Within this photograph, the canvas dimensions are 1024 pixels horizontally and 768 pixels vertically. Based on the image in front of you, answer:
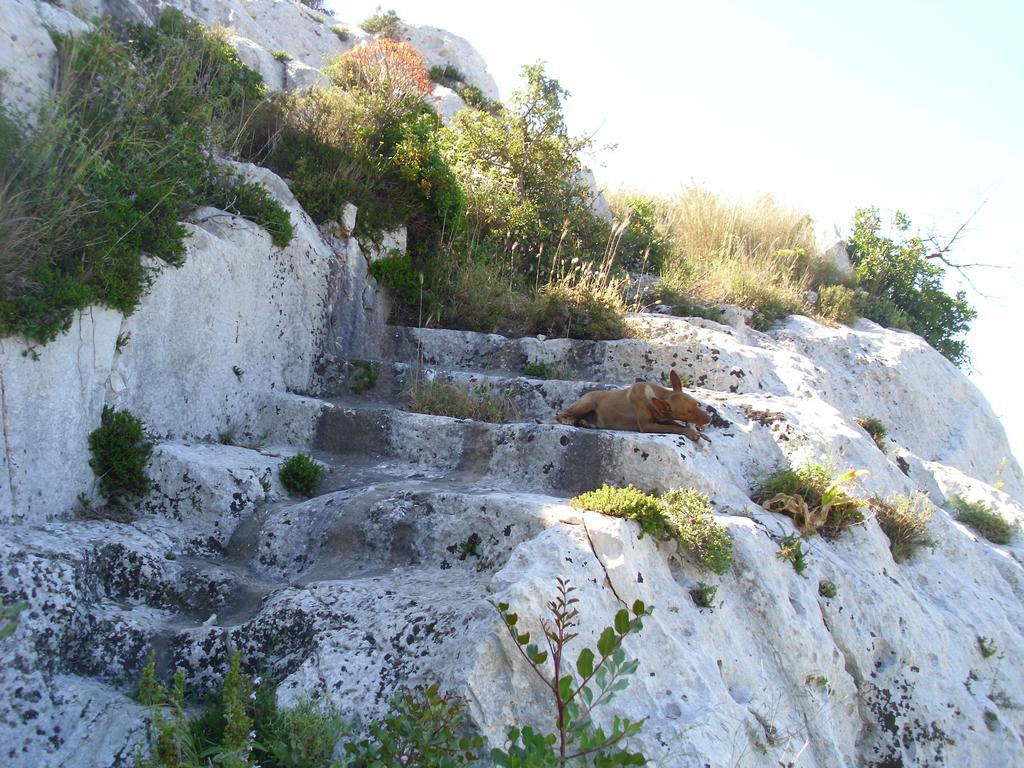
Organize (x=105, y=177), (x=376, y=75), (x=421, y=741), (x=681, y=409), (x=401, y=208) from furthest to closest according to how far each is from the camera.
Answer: (x=376, y=75)
(x=401, y=208)
(x=681, y=409)
(x=105, y=177)
(x=421, y=741)

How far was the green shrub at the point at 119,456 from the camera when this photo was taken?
17.3 ft

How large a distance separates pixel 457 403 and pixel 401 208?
316 centimetres

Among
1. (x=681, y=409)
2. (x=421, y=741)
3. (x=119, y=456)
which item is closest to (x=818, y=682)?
(x=681, y=409)

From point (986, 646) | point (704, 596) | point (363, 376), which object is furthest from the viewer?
point (363, 376)

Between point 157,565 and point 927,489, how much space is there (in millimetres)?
6673

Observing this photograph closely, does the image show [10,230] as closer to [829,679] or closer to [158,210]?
[158,210]

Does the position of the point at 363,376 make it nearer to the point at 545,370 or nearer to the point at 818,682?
the point at 545,370

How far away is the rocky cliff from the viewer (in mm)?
3891

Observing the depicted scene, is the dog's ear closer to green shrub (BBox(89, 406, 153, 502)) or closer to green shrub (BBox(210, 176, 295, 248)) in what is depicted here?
green shrub (BBox(210, 176, 295, 248))

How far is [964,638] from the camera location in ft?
19.1

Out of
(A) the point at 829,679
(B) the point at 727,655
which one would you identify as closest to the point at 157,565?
(B) the point at 727,655

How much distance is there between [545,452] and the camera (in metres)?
6.05

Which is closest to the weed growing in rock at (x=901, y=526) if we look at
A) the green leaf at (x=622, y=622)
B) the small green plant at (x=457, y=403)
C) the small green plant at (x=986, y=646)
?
the small green plant at (x=986, y=646)

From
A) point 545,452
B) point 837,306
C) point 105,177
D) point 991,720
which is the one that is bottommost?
point 991,720
